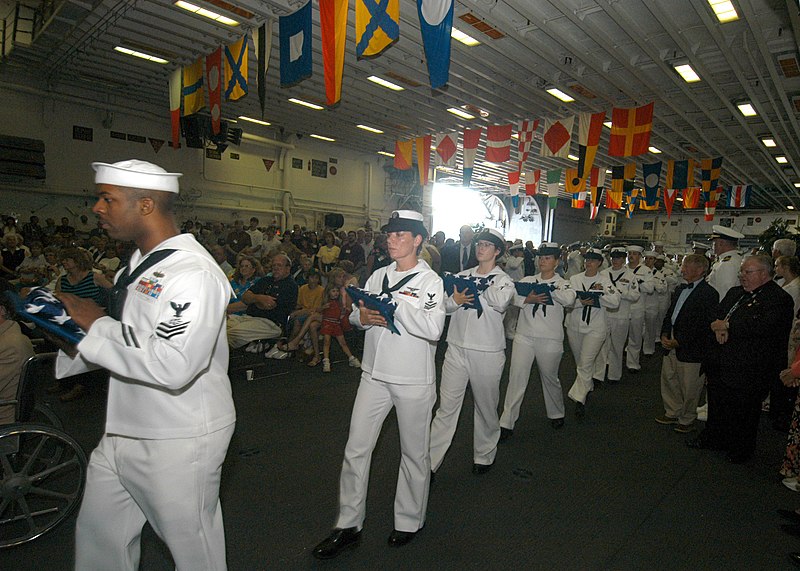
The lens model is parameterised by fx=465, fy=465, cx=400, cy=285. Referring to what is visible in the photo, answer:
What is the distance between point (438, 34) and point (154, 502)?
489 cm

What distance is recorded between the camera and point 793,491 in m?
3.84

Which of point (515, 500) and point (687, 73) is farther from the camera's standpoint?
point (687, 73)

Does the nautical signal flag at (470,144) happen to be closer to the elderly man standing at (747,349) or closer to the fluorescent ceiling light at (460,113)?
the fluorescent ceiling light at (460,113)

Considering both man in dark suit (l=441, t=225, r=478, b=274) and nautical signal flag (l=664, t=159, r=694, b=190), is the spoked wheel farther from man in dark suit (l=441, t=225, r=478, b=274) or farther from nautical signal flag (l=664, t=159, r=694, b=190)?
nautical signal flag (l=664, t=159, r=694, b=190)

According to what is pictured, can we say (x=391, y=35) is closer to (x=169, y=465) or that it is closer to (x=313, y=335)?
(x=313, y=335)

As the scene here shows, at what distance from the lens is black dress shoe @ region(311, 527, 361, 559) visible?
2.75 m

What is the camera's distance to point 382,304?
265 centimetres

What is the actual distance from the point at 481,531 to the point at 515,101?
11.4m

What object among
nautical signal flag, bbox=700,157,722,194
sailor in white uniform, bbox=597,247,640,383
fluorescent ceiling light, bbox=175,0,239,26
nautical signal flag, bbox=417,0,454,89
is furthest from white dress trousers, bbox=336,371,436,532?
nautical signal flag, bbox=700,157,722,194

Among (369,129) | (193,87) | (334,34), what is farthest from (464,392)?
(369,129)

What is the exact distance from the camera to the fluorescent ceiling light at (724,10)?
22.6ft

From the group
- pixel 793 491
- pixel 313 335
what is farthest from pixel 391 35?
pixel 793 491

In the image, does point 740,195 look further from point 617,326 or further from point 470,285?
point 470,285

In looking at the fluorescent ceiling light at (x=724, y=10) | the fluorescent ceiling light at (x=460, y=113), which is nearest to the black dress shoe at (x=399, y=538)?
the fluorescent ceiling light at (x=724, y=10)
